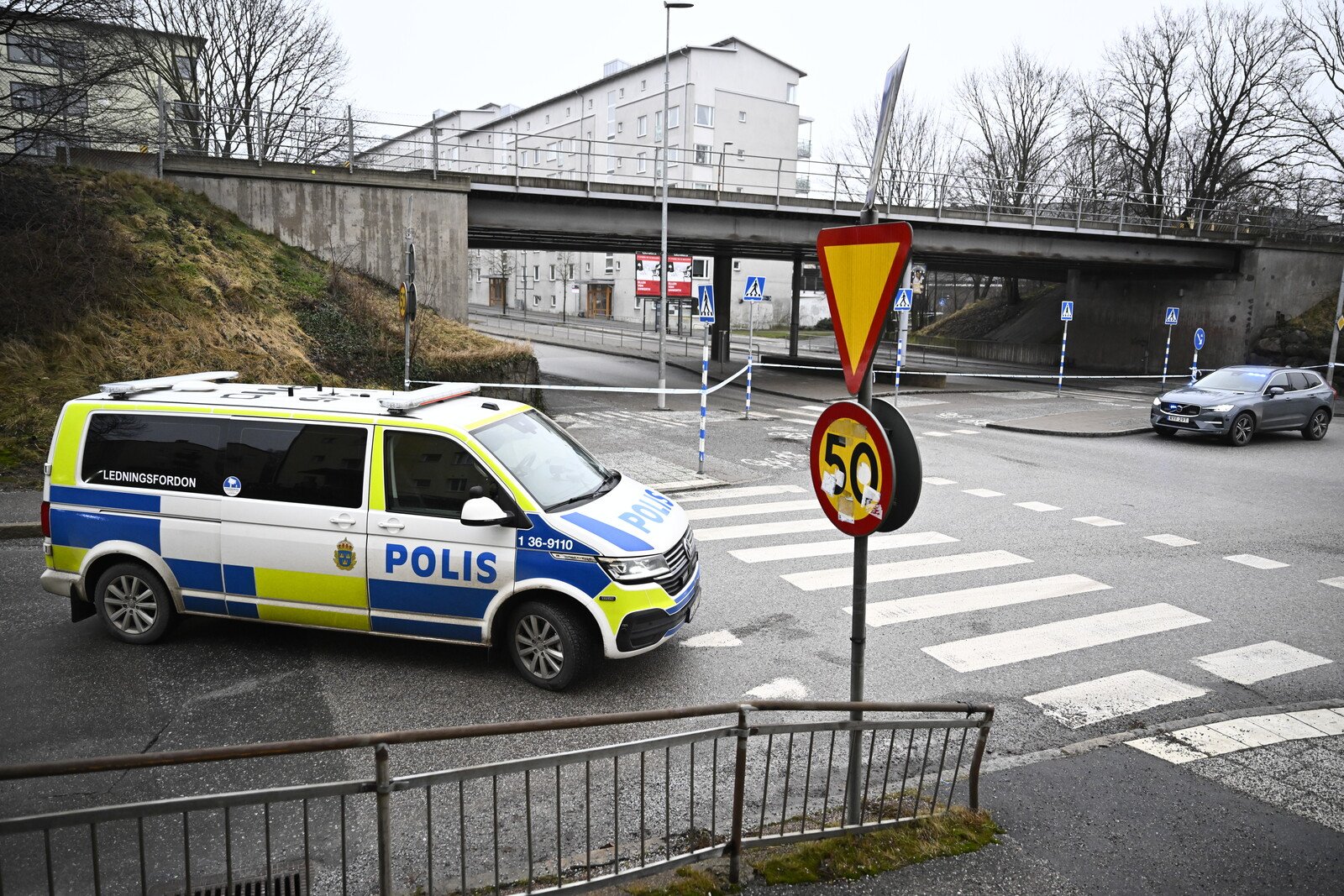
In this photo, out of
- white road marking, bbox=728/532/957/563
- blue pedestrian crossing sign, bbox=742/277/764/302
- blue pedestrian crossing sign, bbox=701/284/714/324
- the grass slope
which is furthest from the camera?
blue pedestrian crossing sign, bbox=742/277/764/302

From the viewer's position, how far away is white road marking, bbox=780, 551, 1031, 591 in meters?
9.25

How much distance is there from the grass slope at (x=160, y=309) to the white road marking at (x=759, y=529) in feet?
30.4

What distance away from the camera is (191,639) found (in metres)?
7.22

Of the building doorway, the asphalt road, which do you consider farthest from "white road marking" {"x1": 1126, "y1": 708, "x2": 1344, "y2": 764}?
the building doorway

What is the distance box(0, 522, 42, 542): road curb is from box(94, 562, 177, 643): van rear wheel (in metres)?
4.37

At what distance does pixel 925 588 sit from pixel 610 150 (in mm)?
67893

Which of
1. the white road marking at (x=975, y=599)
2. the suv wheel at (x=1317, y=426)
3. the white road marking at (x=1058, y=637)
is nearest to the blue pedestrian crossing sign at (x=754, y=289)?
the suv wheel at (x=1317, y=426)

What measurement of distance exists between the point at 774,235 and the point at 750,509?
807 inches

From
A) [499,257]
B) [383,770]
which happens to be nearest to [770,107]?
[499,257]

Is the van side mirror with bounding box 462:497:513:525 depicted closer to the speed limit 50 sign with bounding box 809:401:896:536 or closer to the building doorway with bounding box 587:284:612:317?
the speed limit 50 sign with bounding box 809:401:896:536

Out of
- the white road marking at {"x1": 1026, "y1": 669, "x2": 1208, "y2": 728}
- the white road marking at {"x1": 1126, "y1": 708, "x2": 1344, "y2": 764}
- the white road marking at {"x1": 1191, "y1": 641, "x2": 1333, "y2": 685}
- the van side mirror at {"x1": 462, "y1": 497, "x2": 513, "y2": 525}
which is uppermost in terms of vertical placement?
the van side mirror at {"x1": 462, "y1": 497, "x2": 513, "y2": 525}

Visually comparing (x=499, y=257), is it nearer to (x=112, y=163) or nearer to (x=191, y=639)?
(x=112, y=163)

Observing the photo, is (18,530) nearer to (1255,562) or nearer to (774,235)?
(1255,562)

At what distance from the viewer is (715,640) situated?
7.57 m
